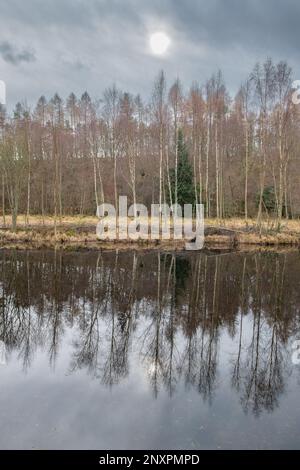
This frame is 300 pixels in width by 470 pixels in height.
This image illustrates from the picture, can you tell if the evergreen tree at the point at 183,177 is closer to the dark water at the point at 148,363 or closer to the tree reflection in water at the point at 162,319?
the tree reflection in water at the point at 162,319

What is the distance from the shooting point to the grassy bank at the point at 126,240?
2385 centimetres

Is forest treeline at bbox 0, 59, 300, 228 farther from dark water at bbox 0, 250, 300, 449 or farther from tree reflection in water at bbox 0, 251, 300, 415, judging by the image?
dark water at bbox 0, 250, 300, 449

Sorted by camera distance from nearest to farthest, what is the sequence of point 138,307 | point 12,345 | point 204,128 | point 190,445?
point 190,445
point 12,345
point 138,307
point 204,128

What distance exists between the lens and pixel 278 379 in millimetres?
6941

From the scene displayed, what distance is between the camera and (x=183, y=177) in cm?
3416

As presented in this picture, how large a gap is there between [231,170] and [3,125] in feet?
69.9

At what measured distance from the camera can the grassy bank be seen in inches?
939

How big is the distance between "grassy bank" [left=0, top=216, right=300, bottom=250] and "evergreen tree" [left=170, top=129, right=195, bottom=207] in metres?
7.71

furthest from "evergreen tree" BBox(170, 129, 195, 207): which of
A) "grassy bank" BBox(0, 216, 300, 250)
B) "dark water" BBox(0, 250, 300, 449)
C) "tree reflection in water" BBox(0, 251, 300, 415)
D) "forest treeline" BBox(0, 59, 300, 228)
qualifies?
"dark water" BBox(0, 250, 300, 449)

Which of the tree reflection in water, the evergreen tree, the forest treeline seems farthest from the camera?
the evergreen tree

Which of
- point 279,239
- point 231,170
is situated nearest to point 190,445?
point 279,239

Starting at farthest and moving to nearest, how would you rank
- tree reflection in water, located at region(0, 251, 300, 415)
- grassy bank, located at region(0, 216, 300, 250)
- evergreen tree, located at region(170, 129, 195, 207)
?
evergreen tree, located at region(170, 129, 195, 207) < grassy bank, located at region(0, 216, 300, 250) < tree reflection in water, located at region(0, 251, 300, 415)

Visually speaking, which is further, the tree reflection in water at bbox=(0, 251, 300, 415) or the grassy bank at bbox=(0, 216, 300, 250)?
the grassy bank at bbox=(0, 216, 300, 250)
